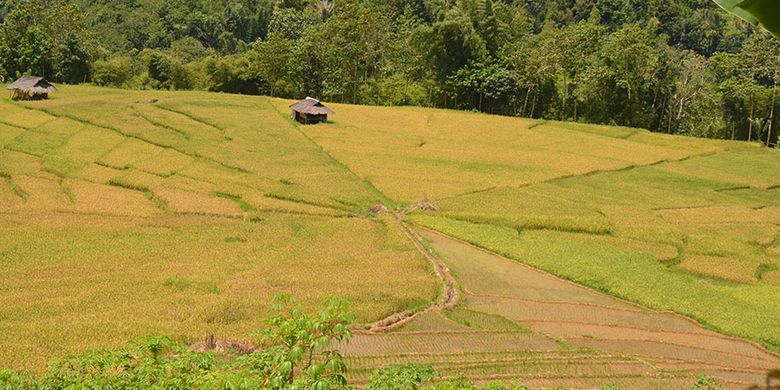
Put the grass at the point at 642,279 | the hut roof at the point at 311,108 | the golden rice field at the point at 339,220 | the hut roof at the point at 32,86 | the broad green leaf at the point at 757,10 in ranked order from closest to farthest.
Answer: the broad green leaf at the point at 757,10 < the golden rice field at the point at 339,220 < the grass at the point at 642,279 < the hut roof at the point at 311,108 < the hut roof at the point at 32,86

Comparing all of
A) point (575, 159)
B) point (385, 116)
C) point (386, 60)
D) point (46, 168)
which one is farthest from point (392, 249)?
point (386, 60)

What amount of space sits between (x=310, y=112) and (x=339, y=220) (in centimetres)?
2075

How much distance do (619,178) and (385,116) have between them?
65.6 ft

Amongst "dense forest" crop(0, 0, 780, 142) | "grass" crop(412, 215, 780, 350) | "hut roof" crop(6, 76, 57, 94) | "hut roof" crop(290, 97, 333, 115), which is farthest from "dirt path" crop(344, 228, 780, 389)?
"dense forest" crop(0, 0, 780, 142)

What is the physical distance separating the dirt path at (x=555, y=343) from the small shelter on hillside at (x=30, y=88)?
3814cm

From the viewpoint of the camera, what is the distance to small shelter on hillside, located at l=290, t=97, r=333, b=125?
43625 mm

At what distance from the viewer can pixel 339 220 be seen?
78.9 ft

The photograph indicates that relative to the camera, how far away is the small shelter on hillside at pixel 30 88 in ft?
146

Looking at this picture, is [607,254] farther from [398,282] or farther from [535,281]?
[398,282]

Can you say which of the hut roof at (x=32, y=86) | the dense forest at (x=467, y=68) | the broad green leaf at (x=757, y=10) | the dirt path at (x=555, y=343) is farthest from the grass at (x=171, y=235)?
the dense forest at (x=467, y=68)

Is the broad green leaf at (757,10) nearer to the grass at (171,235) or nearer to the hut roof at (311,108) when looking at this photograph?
the grass at (171,235)

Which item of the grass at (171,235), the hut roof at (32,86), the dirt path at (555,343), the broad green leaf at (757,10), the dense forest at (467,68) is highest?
the dense forest at (467,68)

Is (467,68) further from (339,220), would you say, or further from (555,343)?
(555,343)

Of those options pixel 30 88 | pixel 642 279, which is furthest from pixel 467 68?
pixel 642 279
